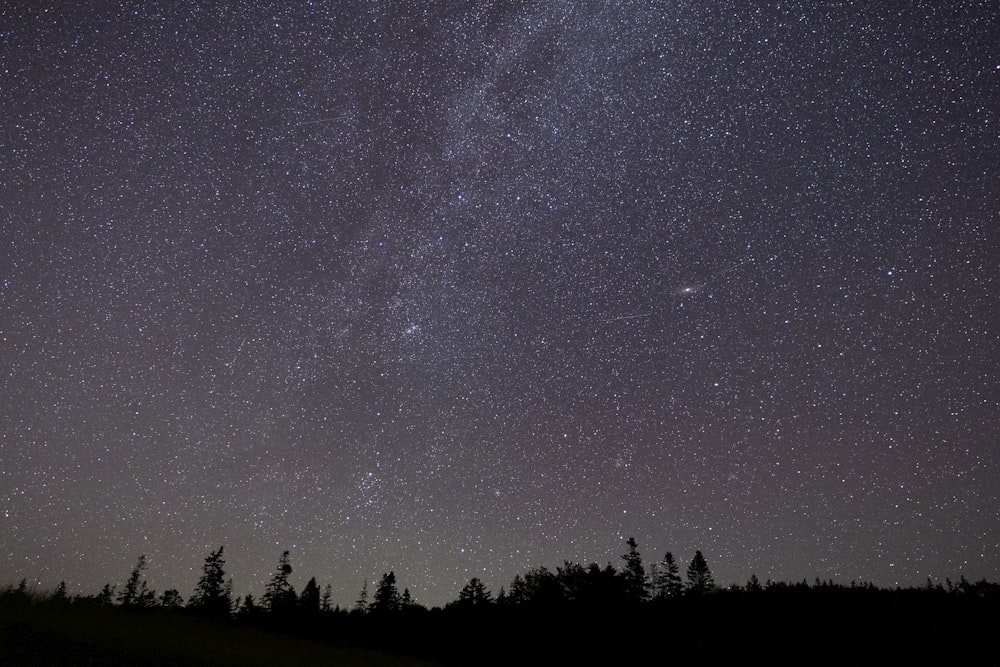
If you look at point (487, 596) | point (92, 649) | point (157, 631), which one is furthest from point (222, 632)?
point (487, 596)

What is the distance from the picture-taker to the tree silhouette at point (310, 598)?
52938 mm

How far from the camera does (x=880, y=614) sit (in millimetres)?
25344

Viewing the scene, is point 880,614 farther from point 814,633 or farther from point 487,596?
point 487,596

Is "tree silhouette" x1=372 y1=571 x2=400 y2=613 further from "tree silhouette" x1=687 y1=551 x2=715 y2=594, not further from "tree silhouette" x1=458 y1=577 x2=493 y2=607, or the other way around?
"tree silhouette" x1=687 y1=551 x2=715 y2=594

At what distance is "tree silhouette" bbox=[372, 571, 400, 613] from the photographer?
50.4 meters

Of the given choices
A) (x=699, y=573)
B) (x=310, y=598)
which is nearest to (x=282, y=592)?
(x=310, y=598)

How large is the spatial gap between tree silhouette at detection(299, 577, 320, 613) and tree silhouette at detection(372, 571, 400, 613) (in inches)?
233

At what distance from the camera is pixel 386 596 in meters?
51.1

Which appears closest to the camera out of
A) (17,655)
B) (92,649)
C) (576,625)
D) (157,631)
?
(17,655)

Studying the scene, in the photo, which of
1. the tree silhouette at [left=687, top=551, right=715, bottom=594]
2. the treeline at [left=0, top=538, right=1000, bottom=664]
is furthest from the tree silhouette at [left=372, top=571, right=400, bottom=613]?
the tree silhouette at [left=687, top=551, right=715, bottom=594]

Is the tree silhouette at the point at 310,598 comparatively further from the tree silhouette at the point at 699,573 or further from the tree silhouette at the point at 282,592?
the tree silhouette at the point at 699,573

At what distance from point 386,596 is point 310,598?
11026 millimetres

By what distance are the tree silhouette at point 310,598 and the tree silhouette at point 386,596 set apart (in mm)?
5918

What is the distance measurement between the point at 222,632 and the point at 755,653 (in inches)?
805
